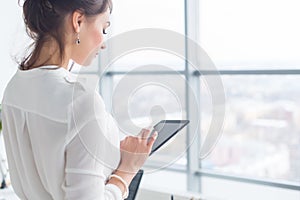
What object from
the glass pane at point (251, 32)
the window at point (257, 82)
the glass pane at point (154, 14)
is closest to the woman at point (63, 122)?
the window at point (257, 82)

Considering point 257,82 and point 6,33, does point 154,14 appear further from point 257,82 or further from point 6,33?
point 6,33

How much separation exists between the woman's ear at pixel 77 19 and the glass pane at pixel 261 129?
2074 mm

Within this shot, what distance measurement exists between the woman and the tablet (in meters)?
0.03

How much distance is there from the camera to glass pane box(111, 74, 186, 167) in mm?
1053

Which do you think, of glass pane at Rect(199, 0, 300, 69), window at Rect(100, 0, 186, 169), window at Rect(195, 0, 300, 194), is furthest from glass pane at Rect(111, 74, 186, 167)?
glass pane at Rect(199, 0, 300, 69)

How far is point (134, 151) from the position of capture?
0.94m

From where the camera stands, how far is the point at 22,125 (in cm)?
89

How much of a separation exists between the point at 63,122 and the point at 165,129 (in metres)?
0.29

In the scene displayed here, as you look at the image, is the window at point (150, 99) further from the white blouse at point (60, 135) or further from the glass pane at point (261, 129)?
the glass pane at point (261, 129)

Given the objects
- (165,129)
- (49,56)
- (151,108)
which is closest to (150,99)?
(151,108)

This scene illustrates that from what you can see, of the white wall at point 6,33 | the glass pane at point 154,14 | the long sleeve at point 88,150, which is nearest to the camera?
the long sleeve at point 88,150

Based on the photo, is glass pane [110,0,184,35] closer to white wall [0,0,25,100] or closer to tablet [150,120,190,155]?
white wall [0,0,25,100]

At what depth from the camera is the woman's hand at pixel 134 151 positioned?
3.07 feet

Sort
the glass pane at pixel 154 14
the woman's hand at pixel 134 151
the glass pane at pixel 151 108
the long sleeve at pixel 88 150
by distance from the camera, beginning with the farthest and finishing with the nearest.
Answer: the glass pane at pixel 154 14
the glass pane at pixel 151 108
the woman's hand at pixel 134 151
the long sleeve at pixel 88 150
